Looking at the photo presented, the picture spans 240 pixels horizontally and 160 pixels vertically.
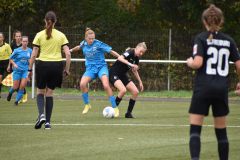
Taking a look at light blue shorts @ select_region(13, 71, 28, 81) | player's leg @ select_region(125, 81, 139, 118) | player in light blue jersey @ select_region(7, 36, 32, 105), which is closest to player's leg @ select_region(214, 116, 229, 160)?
player's leg @ select_region(125, 81, 139, 118)

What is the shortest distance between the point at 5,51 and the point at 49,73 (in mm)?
11331

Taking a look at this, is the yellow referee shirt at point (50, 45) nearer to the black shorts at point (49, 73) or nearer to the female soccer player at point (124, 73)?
the black shorts at point (49, 73)

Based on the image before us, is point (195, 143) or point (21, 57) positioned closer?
point (195, 143)

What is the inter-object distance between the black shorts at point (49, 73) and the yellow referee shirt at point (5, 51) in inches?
433

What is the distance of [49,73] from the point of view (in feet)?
45.5

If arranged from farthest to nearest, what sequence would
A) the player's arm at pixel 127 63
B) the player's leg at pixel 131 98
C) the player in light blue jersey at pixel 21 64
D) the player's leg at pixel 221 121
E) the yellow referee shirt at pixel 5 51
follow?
the yellow referee shirt at pixel 5 51 → the player in light blue jersey at pixel 21 64 → the player's leg at pixel 131 98 → the player's arm at pixel 127 63 → the player's leg at pixel 221 121

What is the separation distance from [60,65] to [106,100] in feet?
39.0

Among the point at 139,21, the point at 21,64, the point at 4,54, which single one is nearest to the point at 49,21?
the point at 21,64

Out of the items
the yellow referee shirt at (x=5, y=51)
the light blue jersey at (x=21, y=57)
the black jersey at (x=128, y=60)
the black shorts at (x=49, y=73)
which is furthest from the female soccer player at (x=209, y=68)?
the yellow referee shirt at (x=5, y=51)

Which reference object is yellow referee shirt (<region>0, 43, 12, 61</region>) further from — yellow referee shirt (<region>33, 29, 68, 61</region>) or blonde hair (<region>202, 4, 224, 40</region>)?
blonde hair (<region>202, 4, 224, 40</region>)

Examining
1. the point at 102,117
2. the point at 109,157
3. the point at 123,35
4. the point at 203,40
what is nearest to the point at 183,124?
the point at 102,117

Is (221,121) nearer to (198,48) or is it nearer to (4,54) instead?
(198,48)

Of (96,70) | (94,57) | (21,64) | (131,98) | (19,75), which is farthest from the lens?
(19,75)

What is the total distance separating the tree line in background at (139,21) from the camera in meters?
30.0
